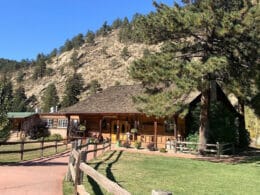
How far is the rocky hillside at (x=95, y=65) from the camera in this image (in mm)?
105750

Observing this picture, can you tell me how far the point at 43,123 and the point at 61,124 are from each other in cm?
233

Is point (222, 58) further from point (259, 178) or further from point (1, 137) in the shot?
point (1, 137)

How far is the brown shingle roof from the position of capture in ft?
116

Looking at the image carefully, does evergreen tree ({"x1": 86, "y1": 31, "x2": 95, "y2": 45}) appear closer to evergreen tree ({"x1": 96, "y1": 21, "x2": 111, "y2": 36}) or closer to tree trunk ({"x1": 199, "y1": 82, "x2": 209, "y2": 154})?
evergreen tree ({"x1": 96, "y1": 21, "x2": 111, "y2": 36})

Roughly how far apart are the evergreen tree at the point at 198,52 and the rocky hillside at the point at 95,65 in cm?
7159

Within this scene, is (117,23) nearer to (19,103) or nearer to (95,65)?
(95,65)

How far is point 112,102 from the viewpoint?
37812 millimetres

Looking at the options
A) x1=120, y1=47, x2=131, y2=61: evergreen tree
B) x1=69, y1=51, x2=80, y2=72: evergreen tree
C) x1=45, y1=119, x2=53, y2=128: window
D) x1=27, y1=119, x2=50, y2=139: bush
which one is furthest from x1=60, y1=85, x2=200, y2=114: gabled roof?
x1=69, y1=51, x2=80, y2=72: evergreen tree

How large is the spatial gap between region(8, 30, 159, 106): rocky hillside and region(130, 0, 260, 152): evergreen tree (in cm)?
7159

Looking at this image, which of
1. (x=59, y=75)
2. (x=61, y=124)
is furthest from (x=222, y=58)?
(x=59, y=75)

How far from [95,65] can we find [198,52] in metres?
91.9

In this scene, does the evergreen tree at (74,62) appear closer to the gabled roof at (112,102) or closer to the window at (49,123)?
the window at (49,123)

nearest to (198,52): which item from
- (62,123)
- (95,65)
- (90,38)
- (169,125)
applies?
(169,125)

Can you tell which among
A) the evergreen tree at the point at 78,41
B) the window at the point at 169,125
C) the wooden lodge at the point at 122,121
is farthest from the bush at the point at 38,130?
the evergreen tree at the point at 78,41
